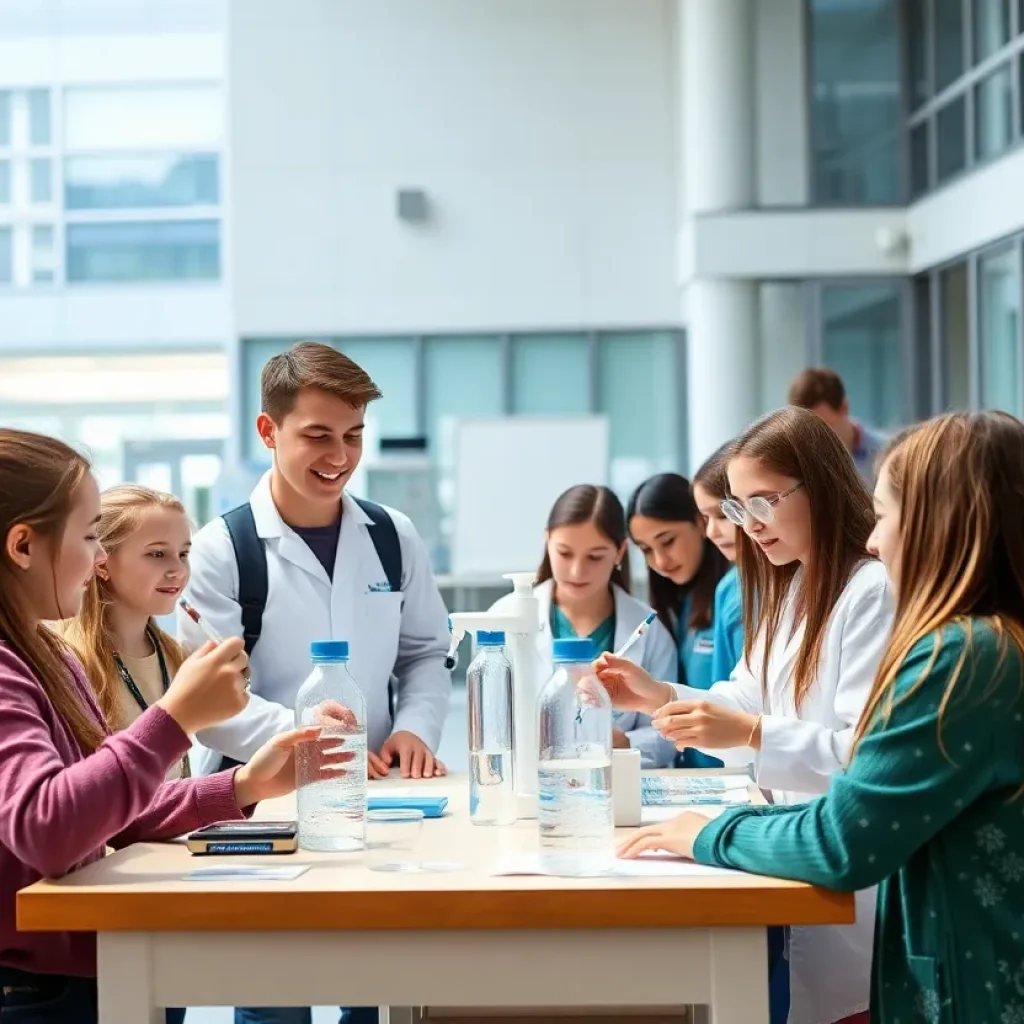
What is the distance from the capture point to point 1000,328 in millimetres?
9258

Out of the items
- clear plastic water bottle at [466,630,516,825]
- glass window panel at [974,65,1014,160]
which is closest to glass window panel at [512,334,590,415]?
glass window panel at [974,65,1014,160]

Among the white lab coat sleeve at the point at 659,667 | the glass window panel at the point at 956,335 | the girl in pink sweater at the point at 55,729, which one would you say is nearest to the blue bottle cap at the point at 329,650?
the girl in pink sweater at the point at 55,729

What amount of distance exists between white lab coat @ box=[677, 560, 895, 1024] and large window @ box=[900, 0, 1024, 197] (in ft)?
24.8

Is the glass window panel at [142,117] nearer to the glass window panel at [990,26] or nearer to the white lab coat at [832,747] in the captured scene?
the glass window panel at [990,26]

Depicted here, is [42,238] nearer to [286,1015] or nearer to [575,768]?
[286,1015]

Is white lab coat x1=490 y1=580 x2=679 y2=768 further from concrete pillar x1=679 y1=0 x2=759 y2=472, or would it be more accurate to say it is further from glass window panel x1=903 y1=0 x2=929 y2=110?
glass window panel x1=903 y1=0 x2=929 y2=110

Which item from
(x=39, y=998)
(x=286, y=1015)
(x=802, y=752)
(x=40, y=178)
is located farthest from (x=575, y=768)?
(x=40, y=178)

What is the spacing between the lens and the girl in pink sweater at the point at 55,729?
1633 mm

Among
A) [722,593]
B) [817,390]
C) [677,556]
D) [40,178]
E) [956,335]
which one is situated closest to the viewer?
[722,593]

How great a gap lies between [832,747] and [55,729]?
41.2 inches

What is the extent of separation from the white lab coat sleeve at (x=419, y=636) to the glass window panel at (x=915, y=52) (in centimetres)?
910

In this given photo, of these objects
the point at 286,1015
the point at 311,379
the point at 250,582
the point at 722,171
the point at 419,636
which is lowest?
the point at 286,1015

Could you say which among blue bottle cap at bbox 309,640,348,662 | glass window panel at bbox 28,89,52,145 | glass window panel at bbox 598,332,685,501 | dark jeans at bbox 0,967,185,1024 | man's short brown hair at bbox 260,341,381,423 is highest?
glass window panel at bbox 28,89,52,145

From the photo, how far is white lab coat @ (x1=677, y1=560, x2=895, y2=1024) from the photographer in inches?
79.4
